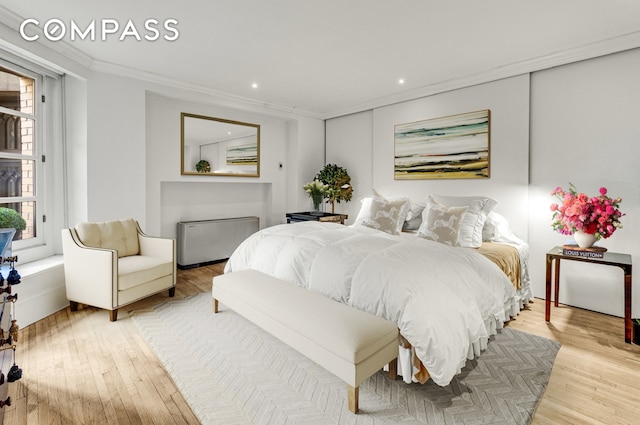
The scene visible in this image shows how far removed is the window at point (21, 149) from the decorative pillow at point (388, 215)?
3601mm

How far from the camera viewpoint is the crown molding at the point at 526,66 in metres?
3.01

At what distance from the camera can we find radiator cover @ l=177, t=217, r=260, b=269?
4812 millimetres

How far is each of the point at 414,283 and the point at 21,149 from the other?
13.2 ft

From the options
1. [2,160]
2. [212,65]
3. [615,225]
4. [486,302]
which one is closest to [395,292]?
[486,302]

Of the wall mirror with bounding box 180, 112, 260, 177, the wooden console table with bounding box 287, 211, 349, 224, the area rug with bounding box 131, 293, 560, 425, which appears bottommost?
the area rug with bounding box 131, 293, 560, 425

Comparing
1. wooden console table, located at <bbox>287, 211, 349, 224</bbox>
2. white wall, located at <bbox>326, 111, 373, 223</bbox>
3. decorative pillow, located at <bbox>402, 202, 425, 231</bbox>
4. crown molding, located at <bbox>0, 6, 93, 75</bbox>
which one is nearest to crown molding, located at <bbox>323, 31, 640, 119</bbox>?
white wall, located at <bbox>326, 111, 373, 223</bbox>

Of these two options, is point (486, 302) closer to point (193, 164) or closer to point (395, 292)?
point (395, 292)

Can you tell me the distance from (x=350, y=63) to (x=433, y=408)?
10.9ft

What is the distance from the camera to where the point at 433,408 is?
1874 millimetres

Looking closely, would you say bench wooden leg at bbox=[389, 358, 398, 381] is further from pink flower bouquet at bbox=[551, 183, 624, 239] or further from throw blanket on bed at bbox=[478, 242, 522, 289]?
pink flower bouquet at bbox=[551, 183, 624, 239]

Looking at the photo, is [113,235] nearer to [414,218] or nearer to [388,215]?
[388,215]

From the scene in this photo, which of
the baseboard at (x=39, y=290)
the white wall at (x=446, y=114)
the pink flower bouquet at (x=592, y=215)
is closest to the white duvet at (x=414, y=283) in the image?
the pink flower bouquet at (x=592, y=215)

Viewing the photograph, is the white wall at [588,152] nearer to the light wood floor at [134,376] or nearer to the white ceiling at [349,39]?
the white ceiling at [349,39]

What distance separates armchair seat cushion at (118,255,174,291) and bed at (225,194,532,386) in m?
0.83
